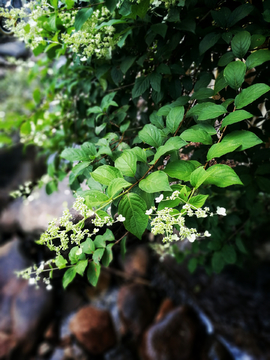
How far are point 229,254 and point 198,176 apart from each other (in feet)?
2.87

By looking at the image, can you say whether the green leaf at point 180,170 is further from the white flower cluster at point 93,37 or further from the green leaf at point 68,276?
the white flower cluster at point 93,37

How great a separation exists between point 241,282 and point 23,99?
431 centimetres

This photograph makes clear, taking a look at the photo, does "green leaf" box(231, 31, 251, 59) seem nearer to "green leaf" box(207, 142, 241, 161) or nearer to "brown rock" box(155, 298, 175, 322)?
"green leaf" box(207, 142, 241, 161)

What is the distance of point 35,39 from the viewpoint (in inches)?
40.9

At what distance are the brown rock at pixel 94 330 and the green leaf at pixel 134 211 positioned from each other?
2.55 m

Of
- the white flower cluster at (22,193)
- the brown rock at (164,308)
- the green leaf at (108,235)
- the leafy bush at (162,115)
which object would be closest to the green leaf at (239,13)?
the leafy bush at (162,115)

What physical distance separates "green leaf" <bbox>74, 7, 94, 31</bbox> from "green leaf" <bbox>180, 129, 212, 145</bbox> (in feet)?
1.77

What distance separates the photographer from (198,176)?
632 millimetres

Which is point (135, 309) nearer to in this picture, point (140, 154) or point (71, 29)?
point (140, 154)

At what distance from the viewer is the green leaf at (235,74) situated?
742 millimetres

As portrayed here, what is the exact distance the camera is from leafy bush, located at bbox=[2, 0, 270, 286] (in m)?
0.65

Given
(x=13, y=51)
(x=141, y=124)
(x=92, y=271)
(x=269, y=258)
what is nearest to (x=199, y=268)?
(x=269, y=258)

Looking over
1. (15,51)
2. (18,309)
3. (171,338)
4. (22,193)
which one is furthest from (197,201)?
(15,51)

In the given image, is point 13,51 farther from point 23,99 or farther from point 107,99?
point 107,99
